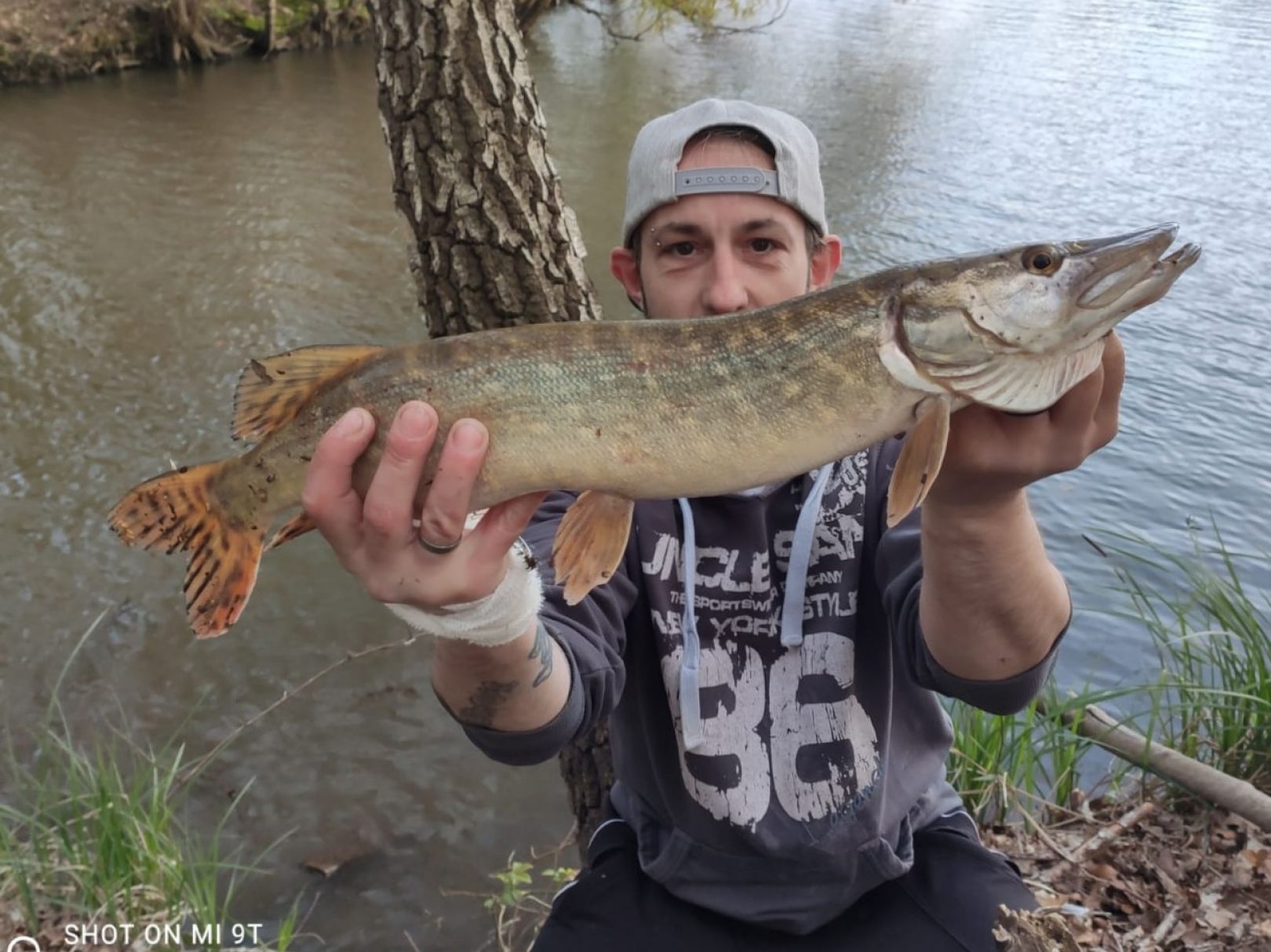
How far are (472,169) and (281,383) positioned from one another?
128 cm

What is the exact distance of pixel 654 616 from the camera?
2457 mm

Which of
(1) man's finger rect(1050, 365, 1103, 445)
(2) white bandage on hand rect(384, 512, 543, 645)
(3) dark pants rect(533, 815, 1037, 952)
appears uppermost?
(1) man's finger rect(1050, 365, 1103, 445)

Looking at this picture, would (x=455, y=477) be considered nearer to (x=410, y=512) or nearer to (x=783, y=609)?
(x=410, y=512)

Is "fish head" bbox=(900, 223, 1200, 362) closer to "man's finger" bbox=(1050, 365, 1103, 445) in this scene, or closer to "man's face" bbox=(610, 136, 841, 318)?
"man's finger" bbox=(1050, 365, 1103, 445)

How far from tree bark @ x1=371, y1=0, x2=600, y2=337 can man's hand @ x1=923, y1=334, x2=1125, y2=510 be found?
1766mm

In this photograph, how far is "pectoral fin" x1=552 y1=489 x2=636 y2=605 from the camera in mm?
1990

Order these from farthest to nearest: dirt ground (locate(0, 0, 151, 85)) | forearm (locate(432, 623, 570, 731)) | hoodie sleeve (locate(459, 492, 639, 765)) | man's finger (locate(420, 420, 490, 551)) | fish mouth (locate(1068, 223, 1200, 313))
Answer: dirt ground (locate(0, 0, 151, 85)), hoodie sleeve (locate(459, 492, 639, 765)), forearm (locate(432, 623, 570, 731)), man's finger (locate(420, 420, 490, 551)), fish mouth (locate(1068, 223, 1200, 313))

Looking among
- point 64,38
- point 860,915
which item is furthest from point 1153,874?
point 64,38

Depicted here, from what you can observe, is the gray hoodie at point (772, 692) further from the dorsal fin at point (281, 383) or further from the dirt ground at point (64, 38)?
the dirt ground at point (64, 38)

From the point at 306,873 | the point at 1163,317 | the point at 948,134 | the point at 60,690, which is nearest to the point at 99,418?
the point at 60,690

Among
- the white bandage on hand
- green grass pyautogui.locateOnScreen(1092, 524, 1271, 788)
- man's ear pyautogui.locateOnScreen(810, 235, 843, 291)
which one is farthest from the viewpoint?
green grass pyautogui.locateOnScreen(1092, 524, 1271, 788)

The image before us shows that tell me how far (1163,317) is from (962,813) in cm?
767

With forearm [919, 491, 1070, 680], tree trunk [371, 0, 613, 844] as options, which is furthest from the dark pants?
tree trunk [371, 0, 613, 844]

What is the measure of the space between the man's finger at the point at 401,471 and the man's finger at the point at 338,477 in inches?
2.1
